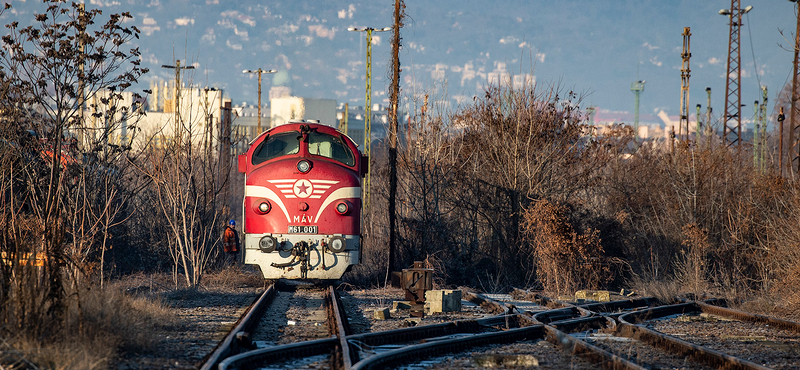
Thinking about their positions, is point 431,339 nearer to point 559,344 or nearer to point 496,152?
point 559,344

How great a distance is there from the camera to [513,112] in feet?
68.7

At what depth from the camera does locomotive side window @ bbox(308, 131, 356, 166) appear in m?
15.2

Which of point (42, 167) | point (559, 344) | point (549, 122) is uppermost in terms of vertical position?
point (549, 122)

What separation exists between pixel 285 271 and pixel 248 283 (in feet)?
9.17

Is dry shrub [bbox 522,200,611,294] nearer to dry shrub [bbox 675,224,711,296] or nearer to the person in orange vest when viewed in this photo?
dry shrub [bbox 675,224,711,296]

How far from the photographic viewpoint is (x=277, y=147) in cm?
1509

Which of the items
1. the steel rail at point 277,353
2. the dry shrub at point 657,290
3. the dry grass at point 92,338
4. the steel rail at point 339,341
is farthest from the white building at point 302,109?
the steel rail at point 277,353

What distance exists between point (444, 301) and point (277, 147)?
536 cm

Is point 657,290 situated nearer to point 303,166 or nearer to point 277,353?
point 303,166

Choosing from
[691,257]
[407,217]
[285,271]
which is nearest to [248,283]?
[285,271]

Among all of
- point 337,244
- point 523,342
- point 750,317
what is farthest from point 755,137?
point 523,342

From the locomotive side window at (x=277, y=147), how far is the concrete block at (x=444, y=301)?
15.8 feet

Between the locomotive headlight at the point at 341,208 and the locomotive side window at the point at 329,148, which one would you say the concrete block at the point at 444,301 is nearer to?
the locomotive headlight at the point at 341,208

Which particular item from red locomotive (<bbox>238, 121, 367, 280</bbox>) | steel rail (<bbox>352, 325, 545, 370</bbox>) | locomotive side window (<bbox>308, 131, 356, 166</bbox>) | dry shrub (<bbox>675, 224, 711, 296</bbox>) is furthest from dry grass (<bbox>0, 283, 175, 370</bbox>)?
dry shrub (<bbox>675, 224, 711, 296</bbox>)
